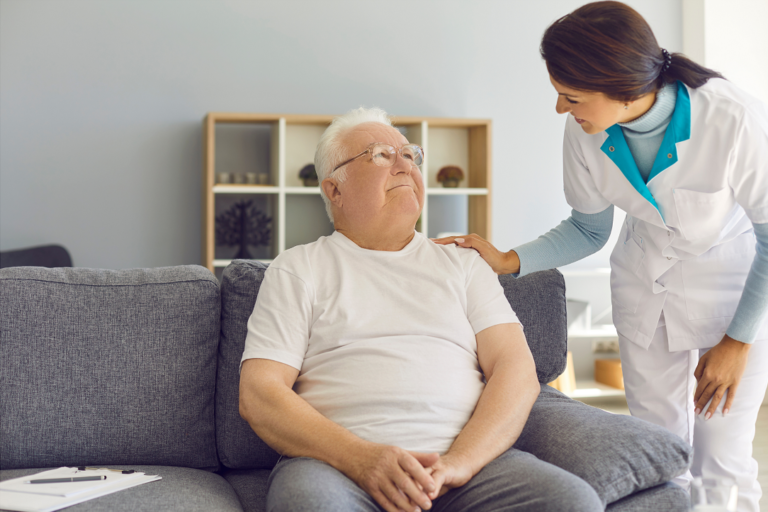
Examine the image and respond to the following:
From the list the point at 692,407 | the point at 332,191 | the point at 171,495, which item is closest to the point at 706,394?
the point at 692,407

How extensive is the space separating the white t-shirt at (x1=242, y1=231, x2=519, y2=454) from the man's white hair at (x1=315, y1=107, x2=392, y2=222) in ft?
0.61

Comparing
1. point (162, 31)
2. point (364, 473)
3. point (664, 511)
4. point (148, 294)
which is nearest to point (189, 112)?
point (162, 31)

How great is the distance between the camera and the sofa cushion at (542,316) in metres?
1.58

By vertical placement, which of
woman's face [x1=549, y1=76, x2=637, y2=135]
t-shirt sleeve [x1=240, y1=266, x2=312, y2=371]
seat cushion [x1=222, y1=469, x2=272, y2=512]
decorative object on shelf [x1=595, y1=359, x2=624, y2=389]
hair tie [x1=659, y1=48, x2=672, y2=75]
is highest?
hair tie [x1=659, y1=48, x2=672, y2=75]

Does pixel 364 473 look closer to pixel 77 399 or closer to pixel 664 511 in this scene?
pixel 664 511

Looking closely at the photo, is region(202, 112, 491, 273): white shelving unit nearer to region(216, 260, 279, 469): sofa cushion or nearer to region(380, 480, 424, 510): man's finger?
region(216, 260, 279, 469): sofa cushion

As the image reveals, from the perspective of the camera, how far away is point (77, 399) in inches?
53.1

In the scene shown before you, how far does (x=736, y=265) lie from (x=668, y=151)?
0.30 meters

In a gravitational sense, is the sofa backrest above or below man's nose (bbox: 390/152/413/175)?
below

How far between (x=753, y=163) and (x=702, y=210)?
13 centimetres

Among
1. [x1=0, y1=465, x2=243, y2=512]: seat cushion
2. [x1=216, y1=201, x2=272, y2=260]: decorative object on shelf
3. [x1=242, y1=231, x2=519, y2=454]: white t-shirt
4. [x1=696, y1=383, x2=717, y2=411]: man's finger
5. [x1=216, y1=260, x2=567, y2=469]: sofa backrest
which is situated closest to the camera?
[x1=0, y1=465, x2=243, y2=512]: seat cushion

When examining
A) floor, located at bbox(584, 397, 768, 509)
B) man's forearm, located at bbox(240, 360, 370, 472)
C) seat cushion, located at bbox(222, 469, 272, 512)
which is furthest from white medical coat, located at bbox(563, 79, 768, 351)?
floor, located at bbox(584, 397, 768, 509)

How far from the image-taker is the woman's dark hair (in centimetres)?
117

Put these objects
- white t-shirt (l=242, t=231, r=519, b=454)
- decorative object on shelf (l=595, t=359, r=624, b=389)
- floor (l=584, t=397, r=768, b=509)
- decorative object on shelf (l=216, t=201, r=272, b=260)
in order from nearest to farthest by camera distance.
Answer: white t-shirt (l=242, t=231, r=519, b=454)
floor (l=584, t=397, r=768, b=509)
decorative object on shelf (l=216, t=201, r=272, b=260)
decorative object on shelf (l=595, t=359, r=624, b=389)
